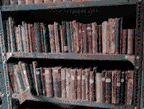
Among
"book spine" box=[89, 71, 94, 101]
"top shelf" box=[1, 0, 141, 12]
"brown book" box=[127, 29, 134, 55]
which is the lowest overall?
"book spine" box=[89, 71, 94, 101]

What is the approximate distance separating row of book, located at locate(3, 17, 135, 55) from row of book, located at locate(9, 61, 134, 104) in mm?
143

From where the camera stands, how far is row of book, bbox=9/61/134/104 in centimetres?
86

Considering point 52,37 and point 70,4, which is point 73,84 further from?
point 70,4

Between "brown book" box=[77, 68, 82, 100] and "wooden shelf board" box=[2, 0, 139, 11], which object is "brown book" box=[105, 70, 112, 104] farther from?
"wooden shelf board" box=[2, 0, 139, 11]

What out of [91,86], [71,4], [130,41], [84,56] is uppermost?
[71,4]

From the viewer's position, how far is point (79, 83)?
36.9 inches

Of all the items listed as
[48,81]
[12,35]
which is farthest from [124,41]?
[12,35]

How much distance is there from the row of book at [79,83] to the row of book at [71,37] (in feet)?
0.47

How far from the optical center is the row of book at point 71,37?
84 centimetres

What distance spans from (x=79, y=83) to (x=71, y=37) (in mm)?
346

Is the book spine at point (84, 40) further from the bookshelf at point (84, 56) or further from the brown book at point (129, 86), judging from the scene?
the brown book at point (129, 86)

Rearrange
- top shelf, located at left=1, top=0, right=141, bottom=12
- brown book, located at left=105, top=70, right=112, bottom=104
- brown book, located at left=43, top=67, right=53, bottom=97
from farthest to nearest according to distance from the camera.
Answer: brown book, located at left=43, top=67, right=53, bottom=97, brown book, located at left=105, top=70, right=112, bottom=104, top shelf, located at left=1, top=0, right=141, bottom=12

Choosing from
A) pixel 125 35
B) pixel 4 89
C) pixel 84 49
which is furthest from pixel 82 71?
pixel 4 89

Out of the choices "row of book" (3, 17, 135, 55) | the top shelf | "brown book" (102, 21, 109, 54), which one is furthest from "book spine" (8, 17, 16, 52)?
"brown book" (102, 21, 109, 54)
